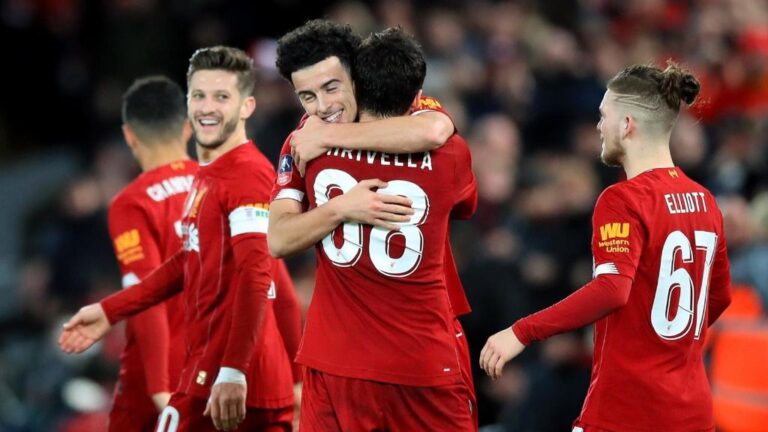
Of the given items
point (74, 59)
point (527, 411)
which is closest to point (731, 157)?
point (527, 411)

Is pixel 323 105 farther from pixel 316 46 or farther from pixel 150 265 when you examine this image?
pixel 150 265

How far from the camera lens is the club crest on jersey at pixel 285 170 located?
511 centimetres

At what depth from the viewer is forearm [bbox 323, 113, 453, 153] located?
4855 mm

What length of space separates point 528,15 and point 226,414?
28.7 ft

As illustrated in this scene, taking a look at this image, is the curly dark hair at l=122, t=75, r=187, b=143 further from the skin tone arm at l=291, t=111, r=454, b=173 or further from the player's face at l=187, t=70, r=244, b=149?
the skin tone arm at l=291, t=111, r=454, b=173

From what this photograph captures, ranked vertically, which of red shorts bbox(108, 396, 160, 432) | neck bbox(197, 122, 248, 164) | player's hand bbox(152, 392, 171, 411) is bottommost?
red shorts bbox(108, 396, 160, 432)

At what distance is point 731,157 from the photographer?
33.8ft

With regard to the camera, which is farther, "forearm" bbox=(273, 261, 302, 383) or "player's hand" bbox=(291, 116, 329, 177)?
"forearm" bbox=(273, 261, 302, 383)

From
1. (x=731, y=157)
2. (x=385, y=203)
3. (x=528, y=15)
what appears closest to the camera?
(x=385, y=203)

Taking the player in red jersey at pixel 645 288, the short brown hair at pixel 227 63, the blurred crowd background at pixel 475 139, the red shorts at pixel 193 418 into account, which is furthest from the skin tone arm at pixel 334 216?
the blurred crowd background at pixel 475 139

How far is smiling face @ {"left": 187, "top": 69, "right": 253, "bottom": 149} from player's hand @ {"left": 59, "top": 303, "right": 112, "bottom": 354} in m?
0.92

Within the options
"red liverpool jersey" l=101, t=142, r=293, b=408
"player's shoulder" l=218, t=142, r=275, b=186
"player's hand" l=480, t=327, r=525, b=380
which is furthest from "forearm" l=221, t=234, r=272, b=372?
"player's hand" l=480, t=327, r=525, b=380

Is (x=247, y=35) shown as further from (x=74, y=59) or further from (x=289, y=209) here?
(x=289, y=209)

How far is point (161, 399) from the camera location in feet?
20.1
